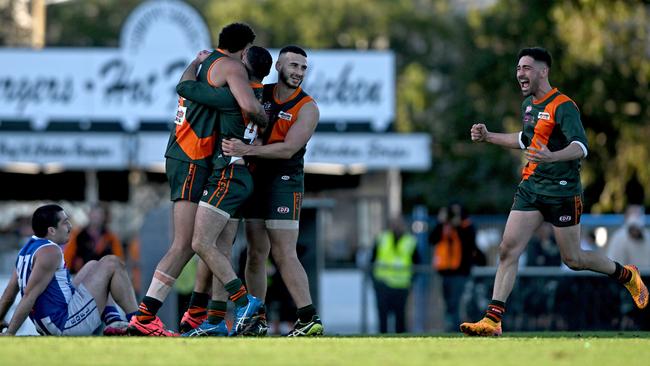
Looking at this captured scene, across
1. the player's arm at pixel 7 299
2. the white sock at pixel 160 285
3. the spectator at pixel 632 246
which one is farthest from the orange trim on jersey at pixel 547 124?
the spectator at pixel 632 246

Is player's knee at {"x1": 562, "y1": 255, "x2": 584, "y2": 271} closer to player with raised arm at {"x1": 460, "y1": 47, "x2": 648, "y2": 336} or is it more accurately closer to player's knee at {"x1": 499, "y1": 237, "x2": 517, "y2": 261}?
player with raised arm at {"x1": 460, "y1": 47, "x2": 648, "y2": 336}

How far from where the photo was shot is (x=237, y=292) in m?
10.5

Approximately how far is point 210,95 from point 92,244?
8.75 metres

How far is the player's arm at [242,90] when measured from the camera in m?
10.3

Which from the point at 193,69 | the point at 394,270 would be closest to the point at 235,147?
the point at 193,69

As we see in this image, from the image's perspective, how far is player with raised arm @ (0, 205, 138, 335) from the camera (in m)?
11.0

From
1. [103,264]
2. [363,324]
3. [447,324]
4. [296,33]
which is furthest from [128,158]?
[296,33]

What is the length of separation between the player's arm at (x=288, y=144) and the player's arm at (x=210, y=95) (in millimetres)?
252

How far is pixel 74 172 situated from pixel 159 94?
7.62 feet

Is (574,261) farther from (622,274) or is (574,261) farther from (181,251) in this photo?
(181,251)

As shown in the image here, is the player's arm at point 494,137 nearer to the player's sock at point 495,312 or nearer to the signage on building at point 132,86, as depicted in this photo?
the player's sock at point 495,312

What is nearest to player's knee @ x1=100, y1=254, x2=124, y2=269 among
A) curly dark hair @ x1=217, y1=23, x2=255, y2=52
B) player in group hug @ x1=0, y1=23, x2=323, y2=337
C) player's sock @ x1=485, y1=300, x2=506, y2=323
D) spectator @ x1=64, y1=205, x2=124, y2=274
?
player in group hug @ x1=0, y1=23, x2=323, y2=337

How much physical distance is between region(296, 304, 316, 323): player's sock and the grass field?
422mm

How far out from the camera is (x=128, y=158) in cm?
2764
